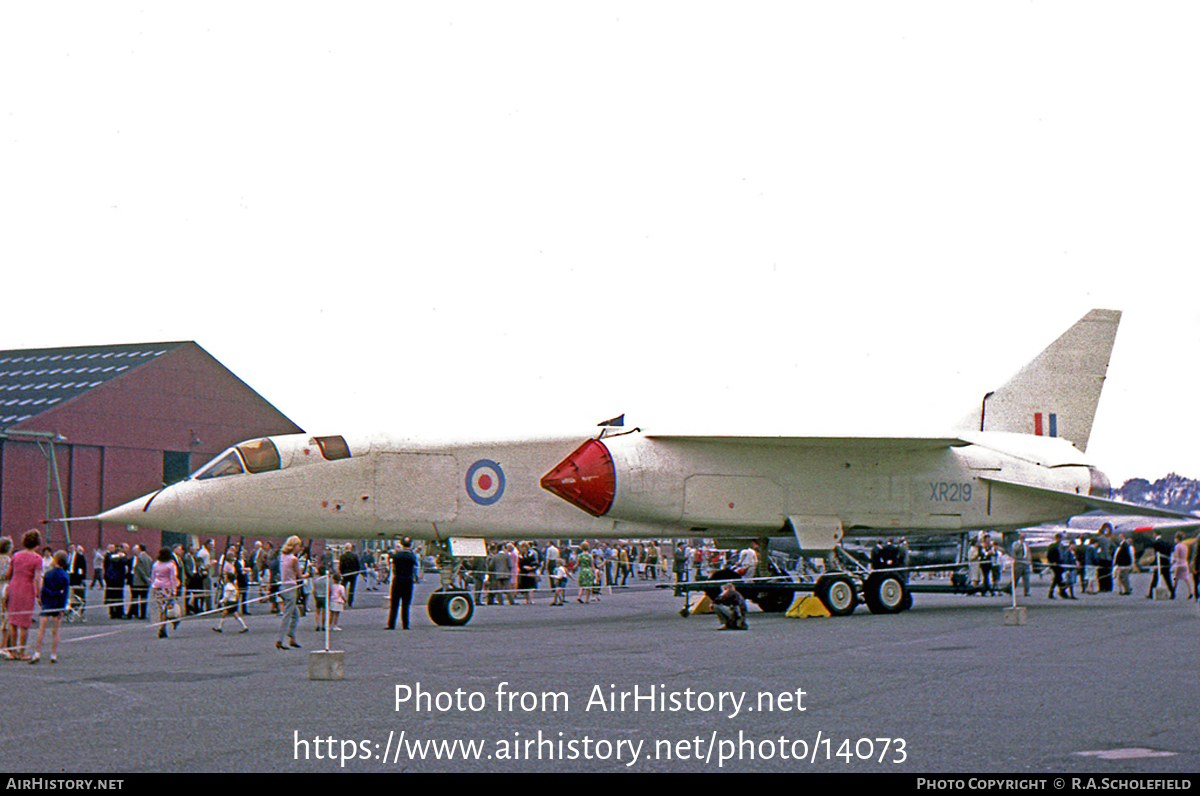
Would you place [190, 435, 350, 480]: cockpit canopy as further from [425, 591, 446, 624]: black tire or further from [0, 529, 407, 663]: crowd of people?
[425, 591, 446, 624]: black tire

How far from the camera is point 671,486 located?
20.6 m

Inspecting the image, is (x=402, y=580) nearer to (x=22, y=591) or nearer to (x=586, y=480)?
(x=586, y=480)

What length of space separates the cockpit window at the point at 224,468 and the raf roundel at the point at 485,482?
3570mm

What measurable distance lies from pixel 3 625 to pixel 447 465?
265 inches

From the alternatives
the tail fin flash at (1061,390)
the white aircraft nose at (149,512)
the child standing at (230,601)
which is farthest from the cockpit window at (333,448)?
the tail fin flash at (1061,390)

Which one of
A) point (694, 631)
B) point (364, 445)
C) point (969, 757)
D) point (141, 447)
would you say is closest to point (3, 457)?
point (141, 447)

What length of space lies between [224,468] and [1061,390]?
694 inches

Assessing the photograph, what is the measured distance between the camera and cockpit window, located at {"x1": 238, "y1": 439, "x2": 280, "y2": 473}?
60.1ft

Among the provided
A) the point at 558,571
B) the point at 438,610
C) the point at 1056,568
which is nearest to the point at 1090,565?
the point at 1056,568

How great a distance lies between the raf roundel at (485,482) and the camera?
1927cm

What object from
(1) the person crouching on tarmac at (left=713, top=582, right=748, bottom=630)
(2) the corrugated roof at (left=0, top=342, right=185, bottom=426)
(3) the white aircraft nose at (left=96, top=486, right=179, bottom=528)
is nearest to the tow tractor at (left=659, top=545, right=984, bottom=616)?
(1) the person crouching on tarmac at (left=713, top=582, right=748, bottom=630)

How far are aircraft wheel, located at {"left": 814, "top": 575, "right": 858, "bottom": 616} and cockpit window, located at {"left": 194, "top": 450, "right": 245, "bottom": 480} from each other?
1026cm

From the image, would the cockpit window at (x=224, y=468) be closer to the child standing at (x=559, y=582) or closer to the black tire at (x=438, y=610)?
the black tire at (x=438, y=610)

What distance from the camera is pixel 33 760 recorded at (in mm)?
7066
